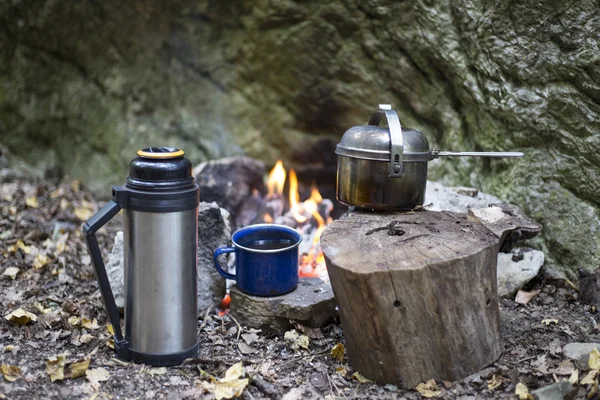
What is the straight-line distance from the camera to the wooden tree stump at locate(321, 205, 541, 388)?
108 inches

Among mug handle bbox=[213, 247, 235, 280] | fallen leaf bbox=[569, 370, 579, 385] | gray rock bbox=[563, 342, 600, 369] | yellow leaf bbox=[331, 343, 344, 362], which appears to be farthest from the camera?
mug handle bbox=[213, 247, 235, 280]

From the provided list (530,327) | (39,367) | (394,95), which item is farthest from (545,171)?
(39,367)

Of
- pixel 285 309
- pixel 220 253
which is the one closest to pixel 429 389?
pixel 285 309

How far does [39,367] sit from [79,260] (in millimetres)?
1516

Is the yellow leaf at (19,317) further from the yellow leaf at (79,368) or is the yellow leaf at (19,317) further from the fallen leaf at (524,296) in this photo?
the fallen leaf at (524,296)

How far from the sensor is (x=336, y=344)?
3.31 metres

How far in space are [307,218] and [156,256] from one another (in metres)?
2.07

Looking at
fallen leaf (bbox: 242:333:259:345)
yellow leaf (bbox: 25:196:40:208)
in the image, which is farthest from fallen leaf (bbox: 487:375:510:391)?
yellow leaf (bbox: 25:196:40:208)

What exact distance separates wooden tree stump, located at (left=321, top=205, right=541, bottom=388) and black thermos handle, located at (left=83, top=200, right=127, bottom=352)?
3.34 feet

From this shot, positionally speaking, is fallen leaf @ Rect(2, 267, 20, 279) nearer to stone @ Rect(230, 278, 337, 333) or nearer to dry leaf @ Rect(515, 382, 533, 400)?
stone @ Rect(230, 278, 337, 333)

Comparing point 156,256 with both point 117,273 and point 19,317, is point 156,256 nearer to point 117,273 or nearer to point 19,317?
point 117,273

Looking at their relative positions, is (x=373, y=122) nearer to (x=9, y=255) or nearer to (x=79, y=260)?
(x=79, y=260)

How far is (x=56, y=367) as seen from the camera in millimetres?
2912

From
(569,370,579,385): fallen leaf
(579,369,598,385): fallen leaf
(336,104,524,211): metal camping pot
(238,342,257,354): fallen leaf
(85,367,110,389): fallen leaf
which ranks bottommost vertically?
(238,342,257,354): fallen leaf
